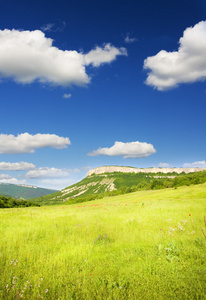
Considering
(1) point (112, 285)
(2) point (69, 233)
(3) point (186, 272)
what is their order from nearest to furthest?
(1) point (112, 285)
(3) point (186, 272)
(2) point (69, 233)

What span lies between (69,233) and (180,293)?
6727 millimetres

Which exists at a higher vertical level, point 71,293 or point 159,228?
point 71,293

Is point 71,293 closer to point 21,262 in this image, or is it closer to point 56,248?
point 21,262

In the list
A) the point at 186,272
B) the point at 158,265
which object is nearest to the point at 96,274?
the point at 158,265

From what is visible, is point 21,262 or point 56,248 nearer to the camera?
point 21,262

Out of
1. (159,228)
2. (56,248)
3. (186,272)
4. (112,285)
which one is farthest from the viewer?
(159,228)

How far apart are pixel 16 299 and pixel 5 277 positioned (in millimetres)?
1258

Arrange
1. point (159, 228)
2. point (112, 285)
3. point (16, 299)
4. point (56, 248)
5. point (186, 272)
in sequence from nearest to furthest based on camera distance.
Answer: point (16, 299) → point (112, 285) → point (186, 272) → point (56, 248) → point (159, 228)

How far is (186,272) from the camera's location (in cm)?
480

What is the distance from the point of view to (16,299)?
12.7 feet

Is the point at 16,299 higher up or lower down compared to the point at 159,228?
higher up

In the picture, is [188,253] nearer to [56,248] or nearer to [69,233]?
[56,248]

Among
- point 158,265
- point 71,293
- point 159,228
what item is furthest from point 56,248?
point 159,228

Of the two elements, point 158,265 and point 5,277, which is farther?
point 158,265
